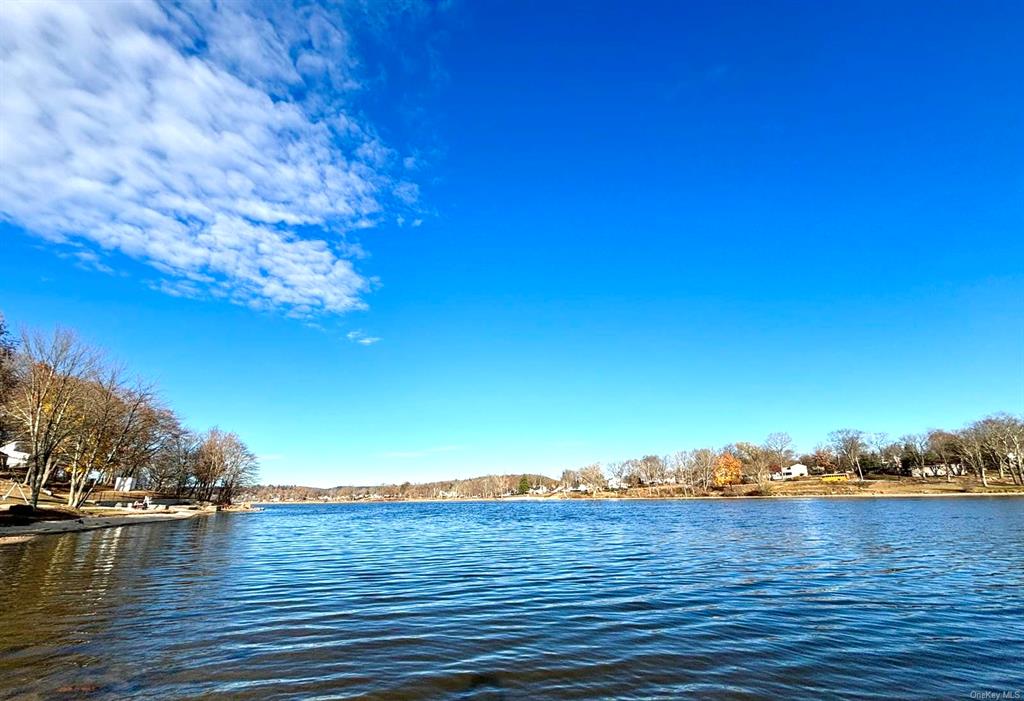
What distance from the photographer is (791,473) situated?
188 meters

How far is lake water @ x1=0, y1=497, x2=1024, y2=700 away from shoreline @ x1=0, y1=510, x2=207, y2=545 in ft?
37.9

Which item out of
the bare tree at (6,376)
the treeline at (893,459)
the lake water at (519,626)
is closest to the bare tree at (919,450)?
the treeline at (893,459)

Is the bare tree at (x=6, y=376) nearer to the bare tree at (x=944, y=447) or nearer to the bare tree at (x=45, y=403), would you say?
the bare tree at (x=45, y=403)

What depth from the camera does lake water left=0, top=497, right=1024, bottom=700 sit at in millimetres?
8977

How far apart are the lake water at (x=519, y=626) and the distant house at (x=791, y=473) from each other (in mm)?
177403

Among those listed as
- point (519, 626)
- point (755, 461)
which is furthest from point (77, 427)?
point (755, 461)

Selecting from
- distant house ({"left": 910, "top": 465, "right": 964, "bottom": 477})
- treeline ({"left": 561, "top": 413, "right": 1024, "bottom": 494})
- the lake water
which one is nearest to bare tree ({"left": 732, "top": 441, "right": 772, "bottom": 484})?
treeline ({"left": 561, "top": 413, "right": 1024, "bottom": 494})

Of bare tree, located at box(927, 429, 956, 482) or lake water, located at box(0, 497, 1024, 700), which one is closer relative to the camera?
lake water, located at box(0, 497, 1024, 700)

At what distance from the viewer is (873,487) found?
131m

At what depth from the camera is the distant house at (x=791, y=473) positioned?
18500cm

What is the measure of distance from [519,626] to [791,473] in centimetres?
20570

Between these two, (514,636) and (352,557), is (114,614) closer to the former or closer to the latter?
(514,636)

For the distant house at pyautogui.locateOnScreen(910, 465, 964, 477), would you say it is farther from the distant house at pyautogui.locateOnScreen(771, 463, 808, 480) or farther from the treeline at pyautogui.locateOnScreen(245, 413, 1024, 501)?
the distant house at pyautogui.locateOnScreen(771, 463, 808, 480)

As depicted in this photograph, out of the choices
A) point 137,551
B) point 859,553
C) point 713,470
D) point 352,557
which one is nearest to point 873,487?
point 713,470
